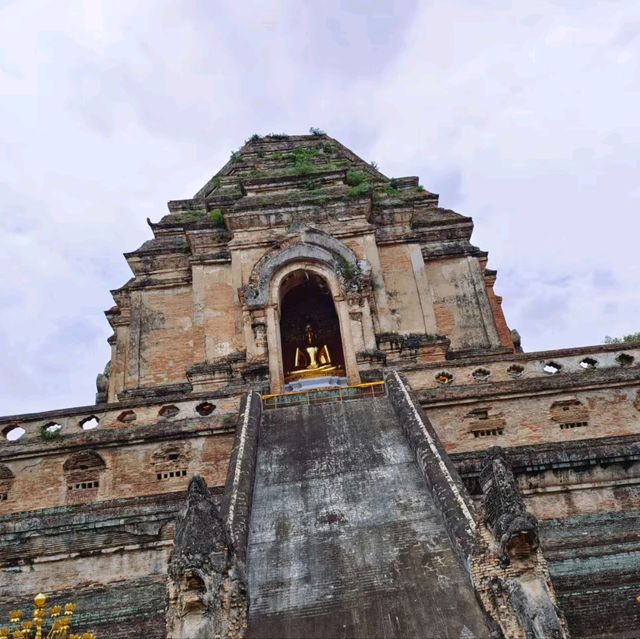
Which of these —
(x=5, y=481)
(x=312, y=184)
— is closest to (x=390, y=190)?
(x=312, y=184)

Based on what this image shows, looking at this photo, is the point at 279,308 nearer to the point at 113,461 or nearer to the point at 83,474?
the point at 113,461

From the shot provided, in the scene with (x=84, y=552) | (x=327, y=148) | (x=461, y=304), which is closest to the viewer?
(x=84, y=552)

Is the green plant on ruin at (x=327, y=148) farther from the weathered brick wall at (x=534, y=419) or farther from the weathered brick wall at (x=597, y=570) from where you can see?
the weathered brick wall at (x=597, y=570)

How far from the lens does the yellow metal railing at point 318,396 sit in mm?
13336

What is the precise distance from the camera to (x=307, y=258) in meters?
18.1

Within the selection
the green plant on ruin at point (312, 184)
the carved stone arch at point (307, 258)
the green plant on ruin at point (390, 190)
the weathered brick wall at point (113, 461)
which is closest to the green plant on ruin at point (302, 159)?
the green plant on ruin at point (312, 184)

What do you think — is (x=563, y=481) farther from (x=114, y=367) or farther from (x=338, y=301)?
(x=114, y=367)

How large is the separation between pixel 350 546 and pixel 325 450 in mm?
2508

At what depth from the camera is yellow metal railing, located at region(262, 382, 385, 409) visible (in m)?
13.3

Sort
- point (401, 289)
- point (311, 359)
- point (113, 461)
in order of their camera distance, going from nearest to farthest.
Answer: point (113, 461), point (311, 359), point (401, 289)

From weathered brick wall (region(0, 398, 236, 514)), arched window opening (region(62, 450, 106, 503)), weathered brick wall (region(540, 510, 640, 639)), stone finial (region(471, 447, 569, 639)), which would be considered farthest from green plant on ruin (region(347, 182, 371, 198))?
stone finial (region(471, 447, 569, 639))

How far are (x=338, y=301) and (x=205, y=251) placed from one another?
15.4 ft

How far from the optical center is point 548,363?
1401 centimetres

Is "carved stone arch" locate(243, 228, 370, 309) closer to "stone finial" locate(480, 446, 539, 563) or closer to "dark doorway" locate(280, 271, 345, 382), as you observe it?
"dark doorway" locate(280, 271, 345, 382)
